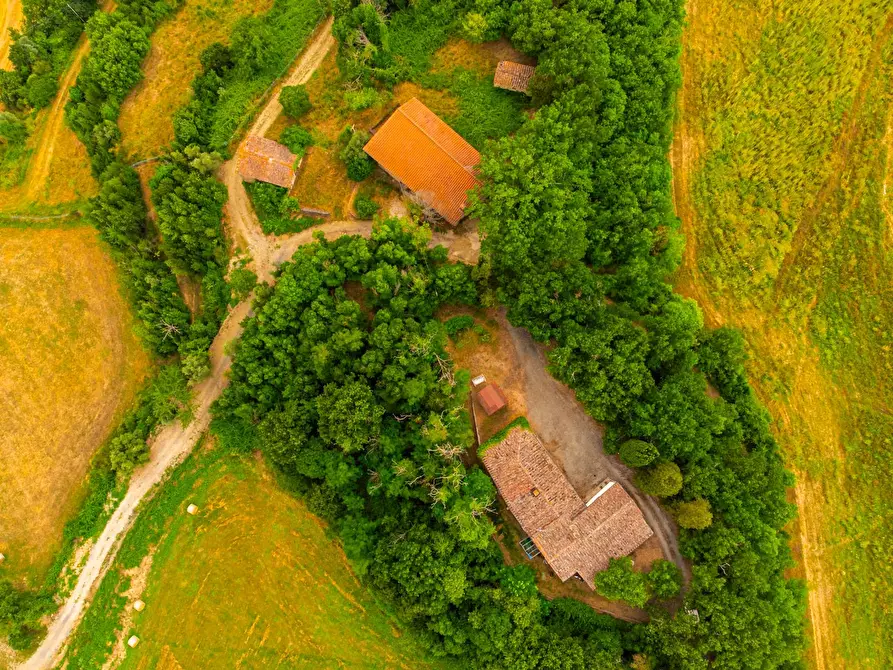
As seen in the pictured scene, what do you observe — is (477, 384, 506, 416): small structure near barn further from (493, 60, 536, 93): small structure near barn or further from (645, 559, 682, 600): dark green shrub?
(493, 60, 536, 93): small structure near barn

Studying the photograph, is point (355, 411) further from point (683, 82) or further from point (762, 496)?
point (683, 82)

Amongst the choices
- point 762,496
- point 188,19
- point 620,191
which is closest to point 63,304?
point 188,19

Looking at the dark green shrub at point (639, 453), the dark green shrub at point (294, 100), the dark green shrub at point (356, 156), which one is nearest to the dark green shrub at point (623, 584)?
the dark green shrub at point (639, 453)

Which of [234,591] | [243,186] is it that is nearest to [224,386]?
[234,591]

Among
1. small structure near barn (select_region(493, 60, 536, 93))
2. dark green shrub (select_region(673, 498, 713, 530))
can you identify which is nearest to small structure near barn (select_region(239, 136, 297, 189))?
small structure near barn (select_region(493, 60, 536, 93))

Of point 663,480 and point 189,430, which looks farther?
point 189,430

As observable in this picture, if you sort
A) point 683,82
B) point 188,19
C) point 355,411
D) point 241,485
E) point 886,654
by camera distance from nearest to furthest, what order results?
1. point 355,411
2. point 886,654
3. point 241,485
4. point 683,82
5. point 188,19

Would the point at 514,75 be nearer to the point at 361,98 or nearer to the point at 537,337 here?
the point at 361,98

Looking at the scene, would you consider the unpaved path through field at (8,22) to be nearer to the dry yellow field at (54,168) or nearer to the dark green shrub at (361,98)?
the dry yellow field at (54,168)
